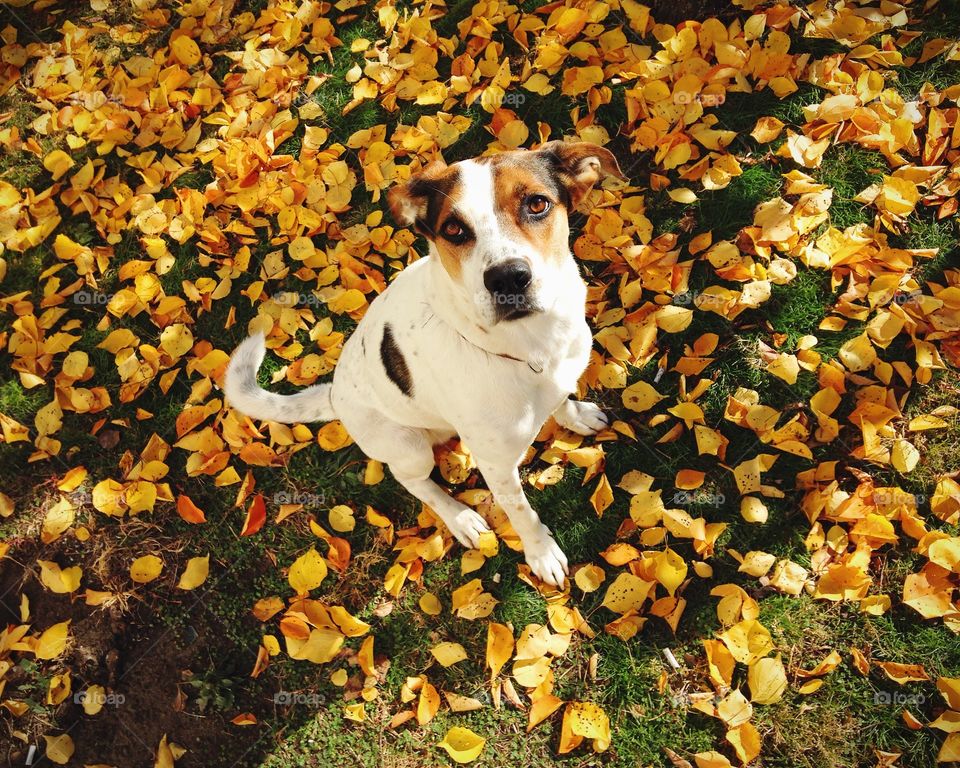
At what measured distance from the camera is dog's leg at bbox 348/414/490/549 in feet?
11.7

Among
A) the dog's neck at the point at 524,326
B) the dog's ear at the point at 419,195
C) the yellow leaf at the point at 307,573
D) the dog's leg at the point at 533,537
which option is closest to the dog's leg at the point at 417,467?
the dog's leg at the point at 533,537

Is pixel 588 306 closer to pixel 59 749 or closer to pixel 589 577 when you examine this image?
pixel 589 577

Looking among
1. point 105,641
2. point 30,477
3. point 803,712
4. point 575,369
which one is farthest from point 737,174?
point 30,477

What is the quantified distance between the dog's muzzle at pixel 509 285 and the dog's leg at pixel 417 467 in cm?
124

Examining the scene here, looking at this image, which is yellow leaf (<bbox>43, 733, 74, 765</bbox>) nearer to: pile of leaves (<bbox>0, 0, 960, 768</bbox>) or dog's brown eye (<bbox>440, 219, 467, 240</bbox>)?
pile of leaves (<bbox>0, 0, 960, 768</bbox>)

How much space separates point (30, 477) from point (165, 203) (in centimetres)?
235

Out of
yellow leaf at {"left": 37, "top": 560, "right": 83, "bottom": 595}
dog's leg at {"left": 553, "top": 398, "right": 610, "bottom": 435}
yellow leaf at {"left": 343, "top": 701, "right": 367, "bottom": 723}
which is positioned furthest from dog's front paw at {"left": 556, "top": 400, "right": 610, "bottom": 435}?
yellow leaf at {"left": 37, "top": 560, "right": 83, "bottom": 595}

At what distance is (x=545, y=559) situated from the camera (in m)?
3.74

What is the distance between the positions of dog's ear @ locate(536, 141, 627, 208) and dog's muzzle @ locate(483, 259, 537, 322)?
0.68 metres

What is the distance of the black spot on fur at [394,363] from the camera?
3.18m

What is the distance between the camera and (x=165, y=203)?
523cm
